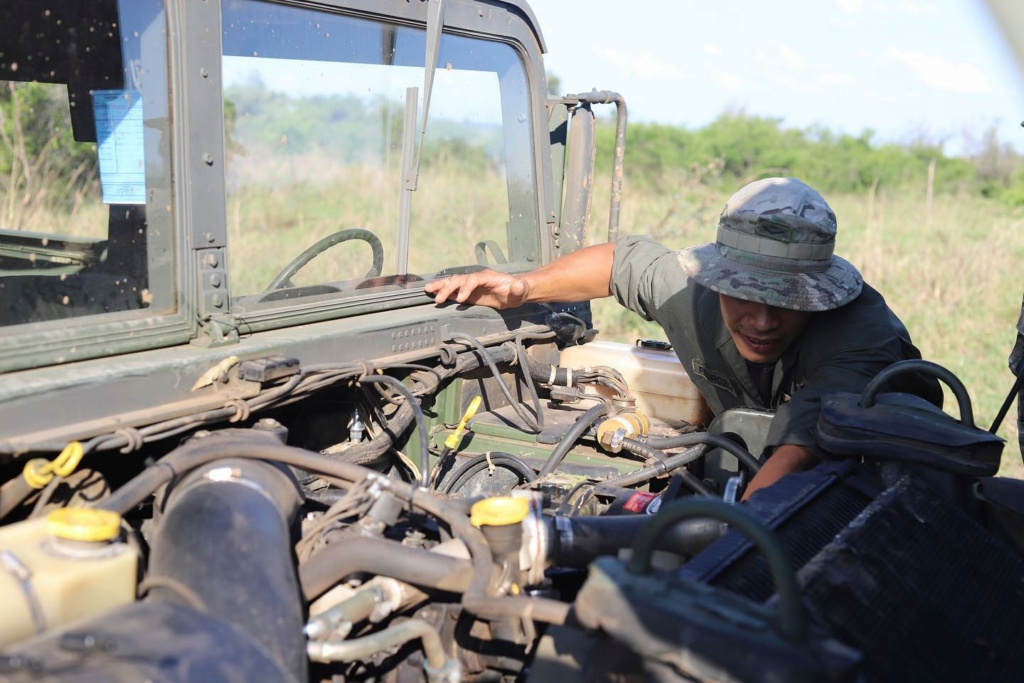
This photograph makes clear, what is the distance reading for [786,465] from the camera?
249 centimetres

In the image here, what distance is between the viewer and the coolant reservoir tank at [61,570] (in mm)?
1461

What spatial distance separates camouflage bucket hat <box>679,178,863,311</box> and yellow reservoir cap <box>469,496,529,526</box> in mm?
1248

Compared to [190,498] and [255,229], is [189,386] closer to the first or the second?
[190,498]

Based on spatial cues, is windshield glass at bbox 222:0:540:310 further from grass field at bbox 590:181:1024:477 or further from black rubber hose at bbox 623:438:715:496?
grass field at bbox 590:181:1024:477

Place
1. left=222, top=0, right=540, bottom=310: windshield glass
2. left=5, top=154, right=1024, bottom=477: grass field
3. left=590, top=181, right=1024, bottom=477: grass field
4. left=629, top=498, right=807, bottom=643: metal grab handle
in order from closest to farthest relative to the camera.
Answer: left=629, top=498, right=807, bottom=643: metal grab handle → left=222, top=0, right=540, bottom=310: windshield glass → left=5, top=154, right=1024, bottom=477: grass field → left=590, top=181, right=1024, bottom=477: grass field

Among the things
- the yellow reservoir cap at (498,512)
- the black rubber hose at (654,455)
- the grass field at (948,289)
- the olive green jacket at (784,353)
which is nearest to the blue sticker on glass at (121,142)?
the yellow reservoir cap at (498,512)

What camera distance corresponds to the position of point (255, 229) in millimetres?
2502

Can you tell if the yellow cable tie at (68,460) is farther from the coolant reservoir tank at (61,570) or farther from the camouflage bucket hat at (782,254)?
the camouflage bucket hat at (782,254)

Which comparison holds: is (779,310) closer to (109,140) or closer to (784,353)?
(784,353)

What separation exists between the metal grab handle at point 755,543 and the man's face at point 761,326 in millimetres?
1592

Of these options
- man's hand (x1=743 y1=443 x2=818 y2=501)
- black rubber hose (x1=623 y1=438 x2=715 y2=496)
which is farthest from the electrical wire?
man's hand (x1=743 y1=443 x2=818 y2=501)

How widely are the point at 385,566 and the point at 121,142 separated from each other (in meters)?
1.16

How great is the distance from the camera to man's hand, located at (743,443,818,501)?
2.48 metres

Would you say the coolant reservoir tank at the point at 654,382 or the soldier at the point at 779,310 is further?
the coolant reservoir tank at the point at 654,382
